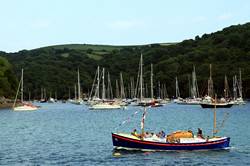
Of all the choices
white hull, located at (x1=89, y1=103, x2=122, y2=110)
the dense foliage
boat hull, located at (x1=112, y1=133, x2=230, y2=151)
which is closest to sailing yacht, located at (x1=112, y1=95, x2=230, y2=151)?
boat hull, located at (x1=112, y1=133, x2=230, y2=151)

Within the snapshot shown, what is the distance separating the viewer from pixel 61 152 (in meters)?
58.2

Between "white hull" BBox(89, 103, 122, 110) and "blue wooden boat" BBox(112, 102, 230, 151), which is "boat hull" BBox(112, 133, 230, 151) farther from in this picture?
"white hull" BBox(89, 103, 122, 110)

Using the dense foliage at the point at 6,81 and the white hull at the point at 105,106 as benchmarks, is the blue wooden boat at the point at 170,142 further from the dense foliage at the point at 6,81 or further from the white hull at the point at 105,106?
the dense foliage at the point at 6,81

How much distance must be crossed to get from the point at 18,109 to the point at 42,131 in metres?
76.2

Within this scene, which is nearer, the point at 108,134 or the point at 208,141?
the point at 208,141

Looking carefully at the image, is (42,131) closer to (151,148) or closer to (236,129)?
(236,129)

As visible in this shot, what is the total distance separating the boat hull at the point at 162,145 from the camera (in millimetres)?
54688

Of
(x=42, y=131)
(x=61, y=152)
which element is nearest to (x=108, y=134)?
(x=42, y=131)

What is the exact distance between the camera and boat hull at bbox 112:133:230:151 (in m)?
54.7

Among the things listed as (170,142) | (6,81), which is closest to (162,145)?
(170,142)

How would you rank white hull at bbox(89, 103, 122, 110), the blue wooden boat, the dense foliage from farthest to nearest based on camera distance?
the dense foliage, white hull at bbox(89, 103, 122, 110), the blue wooden boat

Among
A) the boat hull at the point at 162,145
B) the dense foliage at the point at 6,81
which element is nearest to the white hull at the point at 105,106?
the dense foliage at the point at 6,81

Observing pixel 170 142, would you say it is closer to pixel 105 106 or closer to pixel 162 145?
pixel 162 145

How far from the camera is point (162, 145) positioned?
5484cm
